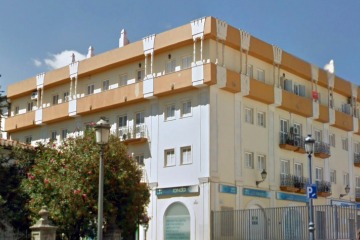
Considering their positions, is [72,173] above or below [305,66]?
below

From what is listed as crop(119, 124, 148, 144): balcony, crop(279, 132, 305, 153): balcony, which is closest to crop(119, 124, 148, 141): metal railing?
crop(119, 124, 148, 144): balcony

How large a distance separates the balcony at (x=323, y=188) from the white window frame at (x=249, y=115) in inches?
314

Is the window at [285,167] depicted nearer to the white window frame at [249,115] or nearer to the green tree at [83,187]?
the white window frame at [249,115]

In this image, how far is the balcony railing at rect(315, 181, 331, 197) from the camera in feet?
138

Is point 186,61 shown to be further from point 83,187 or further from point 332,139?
point 332,139

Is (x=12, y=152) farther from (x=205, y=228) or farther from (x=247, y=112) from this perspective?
(x=247, y=112)

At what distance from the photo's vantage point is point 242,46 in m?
36.9

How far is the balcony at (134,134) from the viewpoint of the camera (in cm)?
3834

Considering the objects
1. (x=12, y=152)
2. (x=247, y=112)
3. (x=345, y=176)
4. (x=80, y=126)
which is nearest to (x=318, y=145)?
(x=345, y=176)

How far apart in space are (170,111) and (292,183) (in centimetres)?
947

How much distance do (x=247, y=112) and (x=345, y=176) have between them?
1311cm

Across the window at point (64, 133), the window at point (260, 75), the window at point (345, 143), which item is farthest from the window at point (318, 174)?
the window at point (64, 133)

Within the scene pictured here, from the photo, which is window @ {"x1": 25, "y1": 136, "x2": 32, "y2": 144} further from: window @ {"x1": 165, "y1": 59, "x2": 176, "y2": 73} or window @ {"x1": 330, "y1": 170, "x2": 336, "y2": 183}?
window @ {"x1": 330, "y1": 170, "x2": 336, "y2": 183}

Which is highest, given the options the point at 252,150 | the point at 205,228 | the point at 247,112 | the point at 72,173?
the point at 247,112
